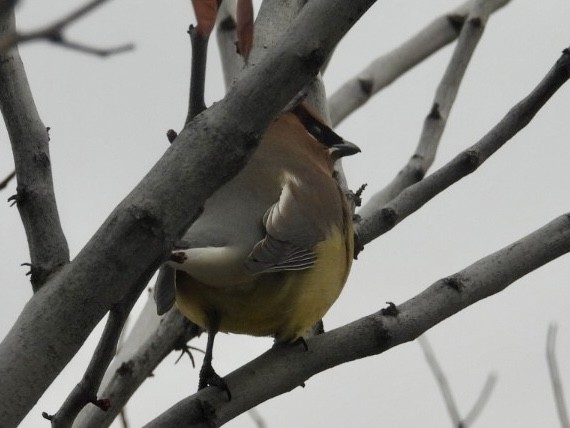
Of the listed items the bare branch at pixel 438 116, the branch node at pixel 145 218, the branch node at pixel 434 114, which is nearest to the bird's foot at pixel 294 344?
the bare branch at pixel 438 116

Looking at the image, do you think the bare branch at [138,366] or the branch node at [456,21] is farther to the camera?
the branch node at [456,21]

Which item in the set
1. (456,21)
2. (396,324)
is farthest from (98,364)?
(456,21)

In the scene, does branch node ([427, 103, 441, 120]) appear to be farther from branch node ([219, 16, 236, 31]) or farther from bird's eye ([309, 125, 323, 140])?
branch node ([219, 16, 236, 31])

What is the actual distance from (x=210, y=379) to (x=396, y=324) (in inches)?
23.9

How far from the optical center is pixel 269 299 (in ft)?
11.1

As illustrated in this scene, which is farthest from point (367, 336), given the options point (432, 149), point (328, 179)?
point (328, 179)

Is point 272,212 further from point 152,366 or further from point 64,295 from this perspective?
point 64,295

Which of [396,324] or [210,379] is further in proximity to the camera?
[210,379]

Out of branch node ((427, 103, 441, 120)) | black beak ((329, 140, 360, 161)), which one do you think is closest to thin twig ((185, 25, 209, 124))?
branch node ((427, 103, 441, 120))

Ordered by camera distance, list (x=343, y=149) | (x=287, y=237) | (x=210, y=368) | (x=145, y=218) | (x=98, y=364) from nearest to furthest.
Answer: (x=145, y=218), (x=98, y=364), (x=210, y=368), (x=287, y=237), (x=343, y=149)

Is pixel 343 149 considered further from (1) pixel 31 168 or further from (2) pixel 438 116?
(1) pixel 31 168

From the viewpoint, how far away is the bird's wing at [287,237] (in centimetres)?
316

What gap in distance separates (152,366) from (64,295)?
1362 mm

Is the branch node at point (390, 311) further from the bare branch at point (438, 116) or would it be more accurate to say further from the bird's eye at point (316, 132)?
the bird's eye at point (316, 132)
